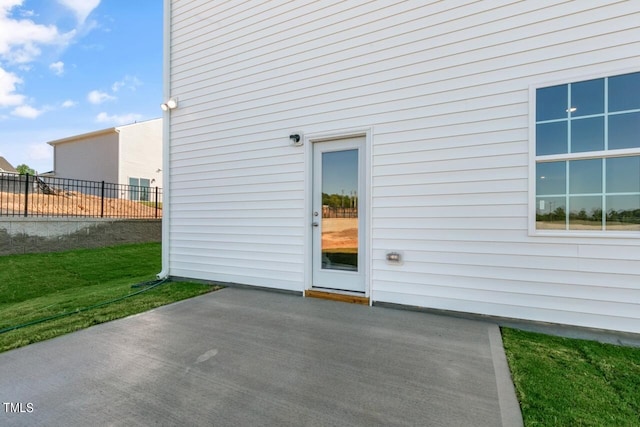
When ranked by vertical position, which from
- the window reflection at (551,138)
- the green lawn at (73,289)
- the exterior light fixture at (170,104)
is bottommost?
the green lawn at (73,289)

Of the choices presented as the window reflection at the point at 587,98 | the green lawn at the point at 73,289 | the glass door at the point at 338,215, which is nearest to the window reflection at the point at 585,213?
the window reflection at the point at 587,98

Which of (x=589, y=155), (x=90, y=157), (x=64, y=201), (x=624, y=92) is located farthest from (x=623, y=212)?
(x=90, y=157)

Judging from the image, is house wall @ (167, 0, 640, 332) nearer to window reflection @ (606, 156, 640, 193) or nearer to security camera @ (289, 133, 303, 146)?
security camera @ (289, 133, 303, 146)

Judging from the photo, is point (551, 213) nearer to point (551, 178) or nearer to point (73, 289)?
point (551, 178)

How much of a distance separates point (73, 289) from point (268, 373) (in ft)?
15.2

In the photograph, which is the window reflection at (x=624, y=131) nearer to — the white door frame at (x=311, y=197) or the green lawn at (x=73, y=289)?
the white door frame at (x=311, y=197)

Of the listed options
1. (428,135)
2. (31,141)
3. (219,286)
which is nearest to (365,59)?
(428,135)

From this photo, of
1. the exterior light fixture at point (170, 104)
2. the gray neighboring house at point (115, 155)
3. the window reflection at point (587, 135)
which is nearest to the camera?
the window reflection at point (587, 135)

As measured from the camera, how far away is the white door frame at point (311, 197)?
12.0ft

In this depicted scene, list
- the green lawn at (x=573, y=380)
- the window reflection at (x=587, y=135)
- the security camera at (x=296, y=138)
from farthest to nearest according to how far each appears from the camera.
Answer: the security camera at (x=296, y=138), the window reflection at (x=587, y=135), the green lawn at (x=573, y=380)

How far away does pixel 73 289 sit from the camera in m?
4.91

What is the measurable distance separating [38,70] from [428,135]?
20764 mm

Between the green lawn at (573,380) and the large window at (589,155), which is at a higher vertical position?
the large window at (589,155)

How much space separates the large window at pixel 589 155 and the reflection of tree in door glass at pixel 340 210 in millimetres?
1933
